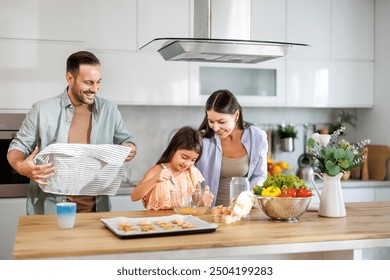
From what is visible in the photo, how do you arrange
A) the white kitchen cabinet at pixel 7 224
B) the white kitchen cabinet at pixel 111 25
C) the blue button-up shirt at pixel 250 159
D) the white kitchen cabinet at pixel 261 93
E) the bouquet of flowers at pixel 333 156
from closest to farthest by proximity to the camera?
the bouquet of flowers at pixel 333 156, the blue button-up shirt at pixel 250 159, the white kitchen cabinet at pixel 7 224, the white kitchen cabinet at pixel 111 25, the white kitchen cabinet at pixel 261 93

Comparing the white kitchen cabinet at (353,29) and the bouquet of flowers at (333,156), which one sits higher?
the white kitchen cabinet at (353,29)

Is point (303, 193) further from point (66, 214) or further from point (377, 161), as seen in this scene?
point (377, 161)

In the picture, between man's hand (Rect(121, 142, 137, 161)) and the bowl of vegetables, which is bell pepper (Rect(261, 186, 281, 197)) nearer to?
the bowl of vegetables

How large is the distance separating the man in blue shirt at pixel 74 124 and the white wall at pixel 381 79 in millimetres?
2580

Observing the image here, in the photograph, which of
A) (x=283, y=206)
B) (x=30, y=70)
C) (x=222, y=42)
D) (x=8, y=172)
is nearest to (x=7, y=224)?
(x=8, y=172)

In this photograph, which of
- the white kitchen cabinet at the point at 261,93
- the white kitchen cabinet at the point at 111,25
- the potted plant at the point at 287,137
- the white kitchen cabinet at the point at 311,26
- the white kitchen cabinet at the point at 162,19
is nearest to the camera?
the white kitchen cabinet at the point at 111,25

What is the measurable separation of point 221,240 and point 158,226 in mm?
286

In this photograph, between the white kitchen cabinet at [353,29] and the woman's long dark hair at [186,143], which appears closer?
the woman's long dark hair at [186,143]

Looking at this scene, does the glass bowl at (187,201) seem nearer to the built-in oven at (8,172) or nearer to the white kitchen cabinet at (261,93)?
the built-in oven at (8,172)

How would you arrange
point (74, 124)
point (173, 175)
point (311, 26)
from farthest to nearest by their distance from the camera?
point (311, 26) < point (74, 124) < point (173, 175)

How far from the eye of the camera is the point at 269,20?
4.72 m

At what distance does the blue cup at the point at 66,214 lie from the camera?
90.6 inches

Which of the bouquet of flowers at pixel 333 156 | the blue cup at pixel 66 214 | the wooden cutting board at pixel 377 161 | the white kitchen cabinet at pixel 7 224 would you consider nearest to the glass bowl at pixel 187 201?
the blue cup at pixel 66 214

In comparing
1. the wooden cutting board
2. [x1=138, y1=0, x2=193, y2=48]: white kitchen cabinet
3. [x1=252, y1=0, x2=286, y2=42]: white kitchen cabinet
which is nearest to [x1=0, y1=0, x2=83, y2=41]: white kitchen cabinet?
[x1=138, y1=0, x2=193, y2=48]: white kitchen cabinet
